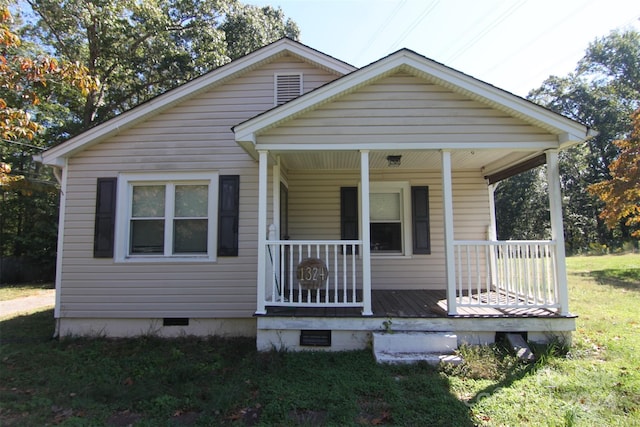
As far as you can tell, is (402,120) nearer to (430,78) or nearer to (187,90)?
(430,78)

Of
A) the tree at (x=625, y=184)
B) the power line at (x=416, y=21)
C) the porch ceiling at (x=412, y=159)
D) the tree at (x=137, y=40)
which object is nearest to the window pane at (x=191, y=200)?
the porch ceiling at (x=412, y=159)

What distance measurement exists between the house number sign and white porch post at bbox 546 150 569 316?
3179 millimetres

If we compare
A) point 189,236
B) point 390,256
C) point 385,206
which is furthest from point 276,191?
point 390,256

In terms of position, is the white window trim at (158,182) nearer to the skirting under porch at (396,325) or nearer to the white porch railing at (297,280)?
the white porch railing at (297,280)

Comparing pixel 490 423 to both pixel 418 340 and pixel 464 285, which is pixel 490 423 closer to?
pixel 418 340

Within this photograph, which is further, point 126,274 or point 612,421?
point 126,274

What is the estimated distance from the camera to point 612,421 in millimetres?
2947

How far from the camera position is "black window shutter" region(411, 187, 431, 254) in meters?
6.72

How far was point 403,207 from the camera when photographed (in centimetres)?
692

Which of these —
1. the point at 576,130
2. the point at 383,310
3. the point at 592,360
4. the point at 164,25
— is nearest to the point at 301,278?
the point at 383,310

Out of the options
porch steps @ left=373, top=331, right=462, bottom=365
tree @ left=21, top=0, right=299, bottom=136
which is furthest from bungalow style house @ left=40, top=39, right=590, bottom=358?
tree @ left=21, top=0, right=299, bottom=136

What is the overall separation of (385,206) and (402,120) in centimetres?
245

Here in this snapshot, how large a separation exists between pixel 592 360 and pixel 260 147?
5022 mm

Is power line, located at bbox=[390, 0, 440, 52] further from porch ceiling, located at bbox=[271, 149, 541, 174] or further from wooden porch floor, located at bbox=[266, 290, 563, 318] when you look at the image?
wooden porch floor, located at bbox=[266, 290, 563, 318]
